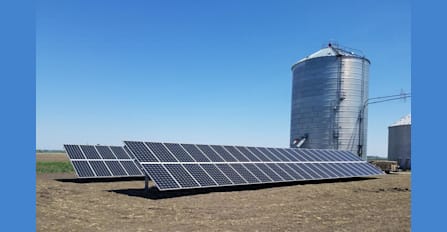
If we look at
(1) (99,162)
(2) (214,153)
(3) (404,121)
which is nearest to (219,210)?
(2) (214,153)

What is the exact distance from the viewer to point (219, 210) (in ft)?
38.5

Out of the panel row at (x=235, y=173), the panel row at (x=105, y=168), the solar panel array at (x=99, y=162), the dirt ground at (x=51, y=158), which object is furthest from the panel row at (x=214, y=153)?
the dirt ground at (x=51, y=158)

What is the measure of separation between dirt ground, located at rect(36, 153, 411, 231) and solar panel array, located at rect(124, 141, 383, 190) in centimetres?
64

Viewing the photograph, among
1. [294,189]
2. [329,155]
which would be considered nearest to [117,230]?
[294,189]

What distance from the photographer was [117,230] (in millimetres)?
8711

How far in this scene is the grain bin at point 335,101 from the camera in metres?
36.8

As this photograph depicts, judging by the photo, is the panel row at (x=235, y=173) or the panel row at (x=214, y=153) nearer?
the panel row at (x=235, y=173)

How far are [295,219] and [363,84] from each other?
31020 millimetres

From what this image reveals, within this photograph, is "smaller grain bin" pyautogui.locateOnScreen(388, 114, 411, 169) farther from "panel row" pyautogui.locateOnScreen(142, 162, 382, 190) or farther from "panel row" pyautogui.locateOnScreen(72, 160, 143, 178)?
"panel row" pyautogui.locateOnScreen(72, 160, 143, 178)

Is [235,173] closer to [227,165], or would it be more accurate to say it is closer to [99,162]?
[227,165]

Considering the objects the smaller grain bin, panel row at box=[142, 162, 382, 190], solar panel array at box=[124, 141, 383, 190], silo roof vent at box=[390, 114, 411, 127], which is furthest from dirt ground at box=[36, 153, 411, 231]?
silo roof vent at box=[390, 114, 411, 127]

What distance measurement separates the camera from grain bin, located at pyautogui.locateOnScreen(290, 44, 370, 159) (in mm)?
36781

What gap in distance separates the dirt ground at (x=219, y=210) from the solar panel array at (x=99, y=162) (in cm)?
350

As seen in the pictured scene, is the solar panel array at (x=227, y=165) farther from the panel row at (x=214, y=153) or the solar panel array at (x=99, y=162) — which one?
the solar panel array at (x=99, y=162)
